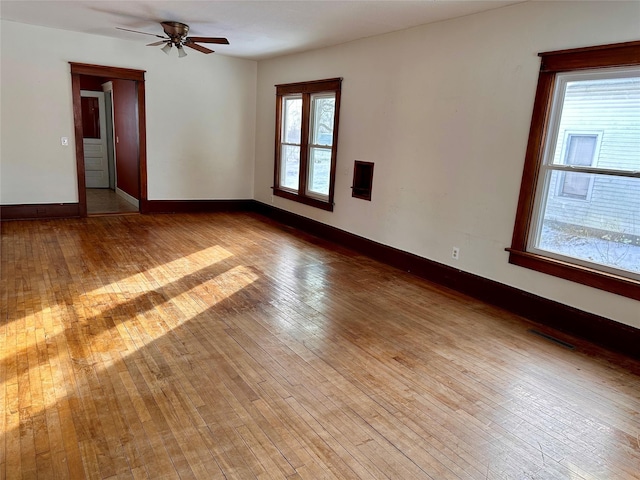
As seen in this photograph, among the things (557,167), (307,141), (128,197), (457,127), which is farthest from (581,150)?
(128,197)

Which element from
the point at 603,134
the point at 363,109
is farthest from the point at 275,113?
the point at 603,134

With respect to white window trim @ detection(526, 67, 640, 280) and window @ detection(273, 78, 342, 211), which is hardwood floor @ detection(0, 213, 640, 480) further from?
window @ detection(273, 78, 342, 211)

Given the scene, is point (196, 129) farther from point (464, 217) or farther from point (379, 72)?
point (464, 217)

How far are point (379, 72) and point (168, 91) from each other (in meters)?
3.74

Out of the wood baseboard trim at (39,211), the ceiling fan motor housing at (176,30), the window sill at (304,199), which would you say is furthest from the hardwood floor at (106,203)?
the ceiling fan motor housing at (176,30)

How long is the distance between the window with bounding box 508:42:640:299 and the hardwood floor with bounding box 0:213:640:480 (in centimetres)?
64

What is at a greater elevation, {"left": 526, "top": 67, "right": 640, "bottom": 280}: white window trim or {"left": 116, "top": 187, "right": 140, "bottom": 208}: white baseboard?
{"left": 526, "top": 67, "right": 640, "bottom": 280}: white window trim

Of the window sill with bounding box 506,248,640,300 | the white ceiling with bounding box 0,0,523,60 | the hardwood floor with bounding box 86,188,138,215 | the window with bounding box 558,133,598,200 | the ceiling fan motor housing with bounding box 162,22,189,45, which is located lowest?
the hardwood floor with bounding box 86,188,138,215

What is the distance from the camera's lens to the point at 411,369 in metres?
2.88

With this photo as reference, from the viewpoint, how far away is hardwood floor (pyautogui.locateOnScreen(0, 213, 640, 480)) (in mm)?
2025

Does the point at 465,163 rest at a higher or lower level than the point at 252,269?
higher

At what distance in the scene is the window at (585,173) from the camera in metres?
3.16

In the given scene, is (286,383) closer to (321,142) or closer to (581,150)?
(581,150)

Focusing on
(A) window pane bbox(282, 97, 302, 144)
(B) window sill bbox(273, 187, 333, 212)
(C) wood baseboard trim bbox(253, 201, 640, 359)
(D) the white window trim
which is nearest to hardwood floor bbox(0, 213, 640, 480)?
(C) wood baseboard trim bbox(253, 201, 640, 359)
